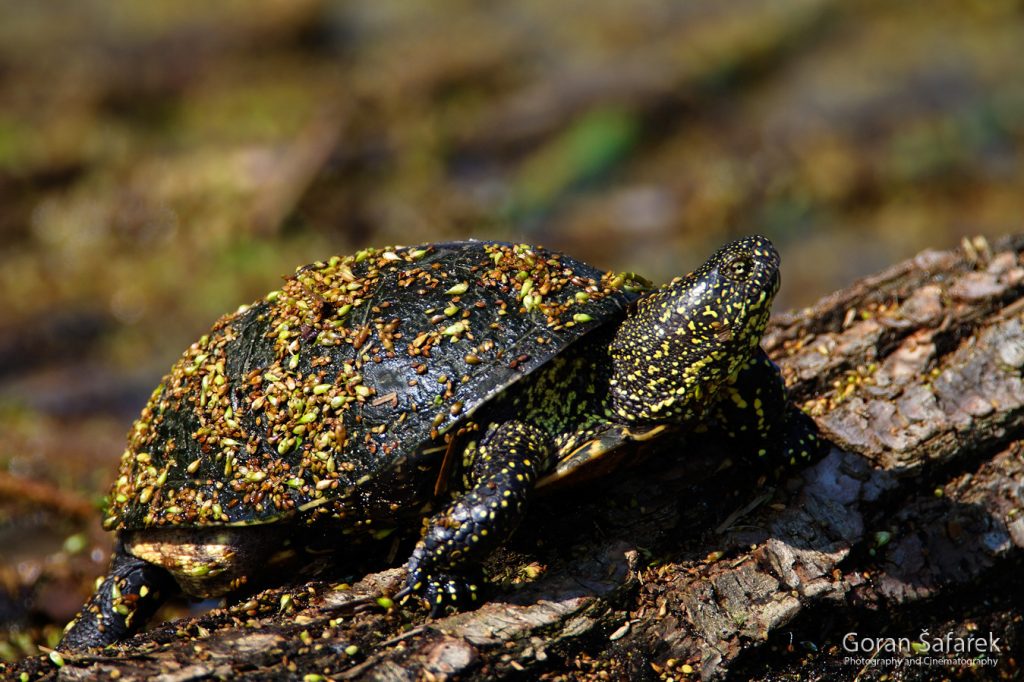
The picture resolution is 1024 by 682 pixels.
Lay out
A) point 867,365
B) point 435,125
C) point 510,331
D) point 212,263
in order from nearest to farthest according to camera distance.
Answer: point 510,331 → point 867,365 → point 212,263 → point 435,125

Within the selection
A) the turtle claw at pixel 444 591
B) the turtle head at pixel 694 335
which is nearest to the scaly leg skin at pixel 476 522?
the turtle claw at pixel 444 591

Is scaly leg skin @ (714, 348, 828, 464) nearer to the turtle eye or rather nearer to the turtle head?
the turtle head

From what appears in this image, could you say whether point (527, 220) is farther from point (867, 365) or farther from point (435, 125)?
point (867, 365)

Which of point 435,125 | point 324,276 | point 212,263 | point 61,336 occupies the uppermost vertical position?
point 435,125

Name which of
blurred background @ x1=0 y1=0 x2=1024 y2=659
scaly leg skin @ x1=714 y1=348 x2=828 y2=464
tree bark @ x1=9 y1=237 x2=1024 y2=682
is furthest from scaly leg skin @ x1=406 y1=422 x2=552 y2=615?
blurred background @ x1=0 y1=0 x2=1024 y2=659

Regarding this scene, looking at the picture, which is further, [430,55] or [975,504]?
[430,55]

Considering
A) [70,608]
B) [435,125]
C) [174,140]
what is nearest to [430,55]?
[435,125]

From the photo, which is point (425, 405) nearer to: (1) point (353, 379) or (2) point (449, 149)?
(1) point (353, 379)
